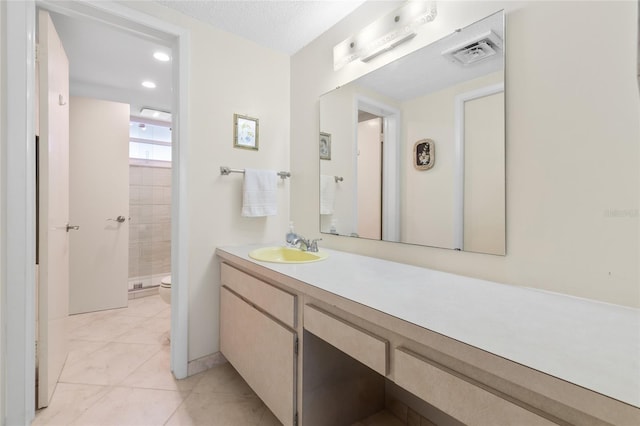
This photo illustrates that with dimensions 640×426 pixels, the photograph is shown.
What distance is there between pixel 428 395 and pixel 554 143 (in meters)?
0.91

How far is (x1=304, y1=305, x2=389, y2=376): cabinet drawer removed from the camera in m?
0.84

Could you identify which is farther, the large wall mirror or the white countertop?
the large wall mirror

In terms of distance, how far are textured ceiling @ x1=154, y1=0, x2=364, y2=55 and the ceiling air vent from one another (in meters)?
0.73

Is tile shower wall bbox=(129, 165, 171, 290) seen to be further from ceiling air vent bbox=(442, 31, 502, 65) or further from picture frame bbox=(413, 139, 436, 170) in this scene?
ceiling air vent bbox=(442, 31, 502, 65)

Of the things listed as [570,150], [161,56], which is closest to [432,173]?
[570,150]

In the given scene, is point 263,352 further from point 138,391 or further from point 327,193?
point 327,193

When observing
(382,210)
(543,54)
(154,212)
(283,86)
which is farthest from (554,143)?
(154,212)

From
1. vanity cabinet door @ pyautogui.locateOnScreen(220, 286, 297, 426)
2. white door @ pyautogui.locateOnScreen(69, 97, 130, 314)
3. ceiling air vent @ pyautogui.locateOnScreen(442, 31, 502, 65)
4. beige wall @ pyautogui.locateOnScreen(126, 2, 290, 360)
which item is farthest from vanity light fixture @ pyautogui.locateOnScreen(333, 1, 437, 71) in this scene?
white door @ pyautogui.locateOnScreen(69, 97, 130, 314)

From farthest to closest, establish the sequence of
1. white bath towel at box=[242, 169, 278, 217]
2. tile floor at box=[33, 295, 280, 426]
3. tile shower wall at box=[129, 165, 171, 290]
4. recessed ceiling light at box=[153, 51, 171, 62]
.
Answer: tile shower wall at box=[129, 165, 171, 290] → recessed ceiling light at box=[153, 51, 171, 62] → white bath towel at box=[242, 169, 278, 217] → tile floor at box=[33, 295, 280, 426]

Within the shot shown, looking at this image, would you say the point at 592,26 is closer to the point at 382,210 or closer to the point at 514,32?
the point at 514,32

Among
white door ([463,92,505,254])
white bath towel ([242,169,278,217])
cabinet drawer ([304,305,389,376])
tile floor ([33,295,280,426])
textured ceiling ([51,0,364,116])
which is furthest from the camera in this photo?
white bath towel ([242,169,278,217])

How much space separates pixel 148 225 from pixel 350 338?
342cm

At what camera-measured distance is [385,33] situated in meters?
1.47

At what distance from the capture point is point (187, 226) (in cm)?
180
